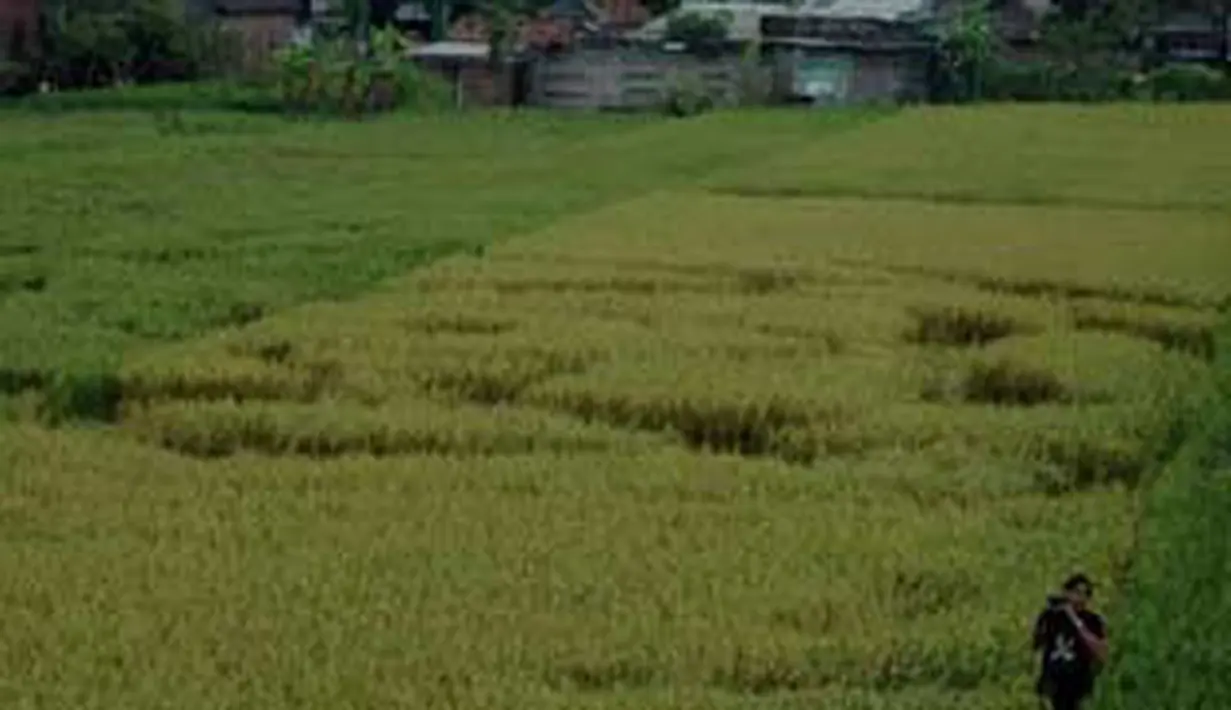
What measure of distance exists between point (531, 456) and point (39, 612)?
9.88 feet

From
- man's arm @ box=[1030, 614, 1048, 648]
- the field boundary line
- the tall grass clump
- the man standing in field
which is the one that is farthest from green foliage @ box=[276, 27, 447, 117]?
the man standing in field

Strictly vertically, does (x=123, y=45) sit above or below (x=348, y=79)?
above

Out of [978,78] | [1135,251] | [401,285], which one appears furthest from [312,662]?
[978,78]

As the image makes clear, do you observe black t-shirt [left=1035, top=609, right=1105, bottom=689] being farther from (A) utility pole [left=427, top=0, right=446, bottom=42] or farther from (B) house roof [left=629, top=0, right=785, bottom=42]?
(A) utility pole [left=427, top=0, right=446, bottom=42]

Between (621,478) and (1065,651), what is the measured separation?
12.0 ft

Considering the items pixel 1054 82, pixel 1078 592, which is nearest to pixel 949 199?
pixel 1078 592

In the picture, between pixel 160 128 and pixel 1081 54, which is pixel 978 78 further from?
pixel 160 128

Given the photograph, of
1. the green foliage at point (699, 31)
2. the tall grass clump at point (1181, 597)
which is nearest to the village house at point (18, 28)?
the green foliage at point (699, 31)

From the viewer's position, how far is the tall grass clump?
8.10 m

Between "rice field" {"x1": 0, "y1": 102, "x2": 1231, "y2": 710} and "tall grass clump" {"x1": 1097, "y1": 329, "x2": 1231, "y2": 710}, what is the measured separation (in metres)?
0.15

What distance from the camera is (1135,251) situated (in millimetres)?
18328

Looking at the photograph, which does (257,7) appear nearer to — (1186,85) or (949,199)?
(1186,85)

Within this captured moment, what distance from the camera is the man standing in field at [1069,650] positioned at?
7574 mm

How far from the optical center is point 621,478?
1105 cm
